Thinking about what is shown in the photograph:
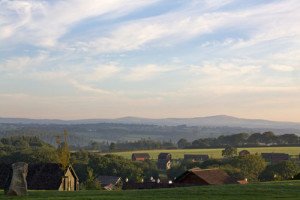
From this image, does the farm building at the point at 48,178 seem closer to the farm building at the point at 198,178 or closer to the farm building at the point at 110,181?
the farm building at the point at 198,178

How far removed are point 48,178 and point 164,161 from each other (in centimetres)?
7625

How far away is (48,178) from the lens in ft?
193

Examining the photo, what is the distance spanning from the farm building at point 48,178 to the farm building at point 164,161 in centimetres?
6734

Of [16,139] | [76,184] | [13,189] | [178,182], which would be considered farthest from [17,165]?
[16,139]

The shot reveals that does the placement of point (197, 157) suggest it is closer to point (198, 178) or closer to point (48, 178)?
point (48, 178)

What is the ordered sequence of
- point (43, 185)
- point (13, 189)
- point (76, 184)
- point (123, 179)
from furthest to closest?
point (123, 179), point (76, 184), point (43, 185), point (13, 189)

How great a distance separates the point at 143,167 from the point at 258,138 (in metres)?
73.5

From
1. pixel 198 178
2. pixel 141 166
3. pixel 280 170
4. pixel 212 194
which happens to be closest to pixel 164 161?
pixel 141 166

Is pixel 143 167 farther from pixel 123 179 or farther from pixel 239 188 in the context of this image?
pixel 239 188

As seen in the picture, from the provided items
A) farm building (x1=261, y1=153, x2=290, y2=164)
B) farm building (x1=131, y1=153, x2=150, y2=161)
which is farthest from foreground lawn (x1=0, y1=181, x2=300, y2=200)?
farm building (x1=131, y1=153, x2=150, y2=161)

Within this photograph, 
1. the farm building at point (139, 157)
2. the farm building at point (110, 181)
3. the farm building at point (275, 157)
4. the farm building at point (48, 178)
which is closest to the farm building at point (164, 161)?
the farm building at point (139, 157)

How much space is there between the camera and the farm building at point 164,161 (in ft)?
420

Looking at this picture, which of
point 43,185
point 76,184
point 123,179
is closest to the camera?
point 43,185

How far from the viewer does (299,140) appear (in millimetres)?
162125
